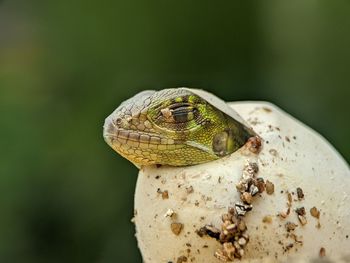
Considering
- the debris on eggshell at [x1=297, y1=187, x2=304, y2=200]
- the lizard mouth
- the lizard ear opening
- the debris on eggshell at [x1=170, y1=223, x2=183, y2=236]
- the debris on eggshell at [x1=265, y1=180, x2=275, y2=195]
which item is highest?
the lizard mouth

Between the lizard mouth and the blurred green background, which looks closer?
the lizard mouth

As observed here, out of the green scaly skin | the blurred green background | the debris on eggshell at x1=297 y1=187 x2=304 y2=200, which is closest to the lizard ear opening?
the green scaly skin

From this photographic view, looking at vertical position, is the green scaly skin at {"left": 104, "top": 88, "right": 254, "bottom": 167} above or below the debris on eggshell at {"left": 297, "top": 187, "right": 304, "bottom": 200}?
above

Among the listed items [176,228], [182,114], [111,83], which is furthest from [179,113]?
[111,83]

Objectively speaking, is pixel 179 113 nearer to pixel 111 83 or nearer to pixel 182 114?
pixel 182 114

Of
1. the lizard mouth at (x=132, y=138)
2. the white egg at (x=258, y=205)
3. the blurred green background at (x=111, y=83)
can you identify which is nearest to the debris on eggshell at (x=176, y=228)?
the white egg at (x=258, y=205)

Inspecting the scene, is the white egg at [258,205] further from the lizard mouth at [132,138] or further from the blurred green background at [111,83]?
the blurred green background at [111,83]

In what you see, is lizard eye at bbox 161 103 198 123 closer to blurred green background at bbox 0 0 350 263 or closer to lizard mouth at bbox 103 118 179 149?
lizard mouth at bbox 103 118 179 149
